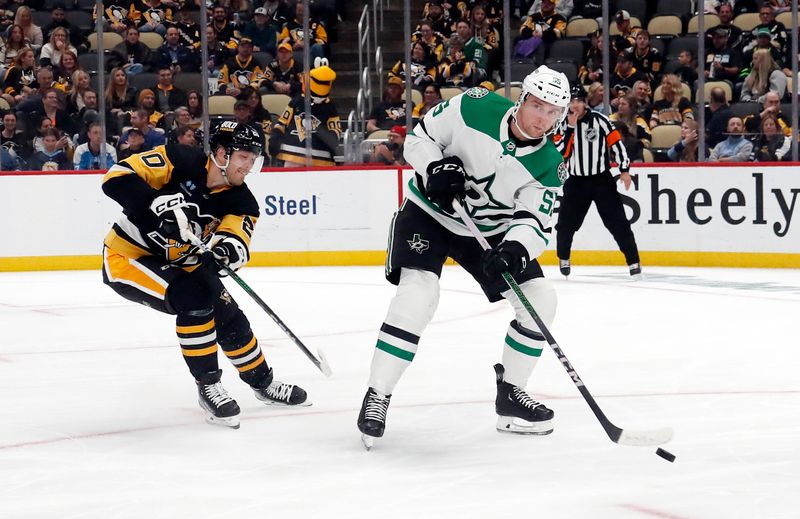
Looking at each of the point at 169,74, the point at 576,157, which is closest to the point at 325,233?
the point at 169,74

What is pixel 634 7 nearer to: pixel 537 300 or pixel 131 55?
pixel 131 55

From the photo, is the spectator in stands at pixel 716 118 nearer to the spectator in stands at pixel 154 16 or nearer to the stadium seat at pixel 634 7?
the stadium seat at pixel 634 7

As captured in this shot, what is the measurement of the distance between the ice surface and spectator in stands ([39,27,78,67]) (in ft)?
11.7

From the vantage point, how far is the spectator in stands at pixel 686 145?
888cm

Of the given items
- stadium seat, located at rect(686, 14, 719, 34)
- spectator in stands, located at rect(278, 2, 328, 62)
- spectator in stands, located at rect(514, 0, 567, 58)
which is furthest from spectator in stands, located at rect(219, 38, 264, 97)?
stadium seat, located at rect(686, 14, 719, 34)

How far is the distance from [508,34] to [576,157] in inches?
68.9

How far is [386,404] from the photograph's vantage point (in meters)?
3.43

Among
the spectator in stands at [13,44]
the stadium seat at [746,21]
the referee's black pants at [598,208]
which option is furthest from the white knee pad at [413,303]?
the spectator in stands at [13,44]

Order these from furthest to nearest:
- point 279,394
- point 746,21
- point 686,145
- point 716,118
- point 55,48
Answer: point 55,48, point 746,21, point 686,145, point 716,118, point 279,394

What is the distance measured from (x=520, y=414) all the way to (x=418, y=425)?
1.05 ft

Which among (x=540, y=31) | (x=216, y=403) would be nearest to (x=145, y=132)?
(x=540, y=31)

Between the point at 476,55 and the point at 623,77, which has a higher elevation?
the point at 476,55

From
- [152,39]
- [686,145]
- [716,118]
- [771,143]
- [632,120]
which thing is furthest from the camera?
[152,39]

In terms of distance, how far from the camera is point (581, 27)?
9734 mm
